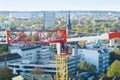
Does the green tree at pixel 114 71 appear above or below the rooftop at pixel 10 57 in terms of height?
below

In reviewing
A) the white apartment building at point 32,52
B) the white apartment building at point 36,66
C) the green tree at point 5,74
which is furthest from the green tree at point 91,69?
the green tree at point 5,74

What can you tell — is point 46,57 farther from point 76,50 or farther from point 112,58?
point 112,58

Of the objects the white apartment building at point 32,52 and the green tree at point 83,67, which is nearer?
the green tree at point 83,67

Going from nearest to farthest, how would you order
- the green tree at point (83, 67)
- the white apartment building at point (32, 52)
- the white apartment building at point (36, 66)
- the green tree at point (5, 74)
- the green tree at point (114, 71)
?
the green tree at point (5, 74) → the green tree at point (114, 71) → the white apartment building at point (36, 66) → the green tree at point (83, 67) → the white apartment building at point (32, 52)

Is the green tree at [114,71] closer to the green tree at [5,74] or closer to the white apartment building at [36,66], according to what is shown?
the white apartment building at [36,66]

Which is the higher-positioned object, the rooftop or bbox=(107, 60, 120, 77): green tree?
the rooftop

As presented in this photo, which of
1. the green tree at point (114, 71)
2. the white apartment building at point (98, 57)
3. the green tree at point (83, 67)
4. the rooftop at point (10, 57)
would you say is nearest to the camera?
the green tree at point (114, 71)

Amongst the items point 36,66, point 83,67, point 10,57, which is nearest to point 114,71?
point 83,67

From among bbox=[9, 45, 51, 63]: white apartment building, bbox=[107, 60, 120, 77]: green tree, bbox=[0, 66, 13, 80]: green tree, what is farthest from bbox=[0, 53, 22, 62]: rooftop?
bbox=[107, 60, 120, 77]: green tree

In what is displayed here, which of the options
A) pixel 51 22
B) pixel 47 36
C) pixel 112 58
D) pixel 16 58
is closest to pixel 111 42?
pixel 112 58

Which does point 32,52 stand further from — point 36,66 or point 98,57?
point 36,66

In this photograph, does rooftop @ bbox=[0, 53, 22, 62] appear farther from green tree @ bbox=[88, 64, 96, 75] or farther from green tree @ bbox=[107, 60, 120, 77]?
green tree @ bbox=[107, 60, 120, 77]
